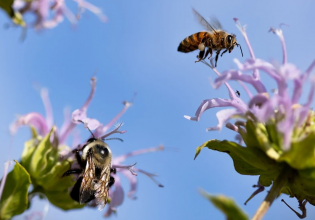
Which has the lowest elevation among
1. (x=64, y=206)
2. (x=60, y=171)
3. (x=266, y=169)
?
(x=64, y=206)

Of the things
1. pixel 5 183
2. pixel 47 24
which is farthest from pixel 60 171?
pixel 47 24

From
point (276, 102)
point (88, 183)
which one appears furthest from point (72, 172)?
point (276, 102)

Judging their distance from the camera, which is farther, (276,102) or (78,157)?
(78,157)

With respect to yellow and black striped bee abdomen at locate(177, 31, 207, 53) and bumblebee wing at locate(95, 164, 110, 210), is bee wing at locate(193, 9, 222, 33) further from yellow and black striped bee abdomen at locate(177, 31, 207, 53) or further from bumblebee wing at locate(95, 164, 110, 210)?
bumblebee wing at locate(95, 164, 110, 210)

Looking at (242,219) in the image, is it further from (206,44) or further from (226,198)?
(206,44)

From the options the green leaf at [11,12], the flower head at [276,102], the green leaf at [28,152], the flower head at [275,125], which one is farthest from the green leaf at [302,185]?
the green leaf at [28,152]

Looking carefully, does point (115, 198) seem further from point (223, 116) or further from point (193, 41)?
point (223, 116)
